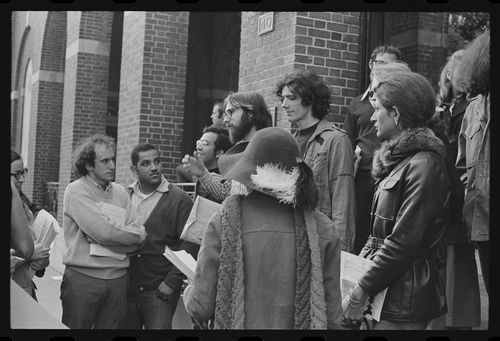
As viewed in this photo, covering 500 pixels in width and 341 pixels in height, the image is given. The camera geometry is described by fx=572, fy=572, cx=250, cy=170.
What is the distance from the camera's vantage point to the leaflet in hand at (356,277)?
10.1 feet

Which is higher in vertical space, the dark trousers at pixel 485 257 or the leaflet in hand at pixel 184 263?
the dark trousers at pixel 485 257

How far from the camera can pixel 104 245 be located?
4.51 m

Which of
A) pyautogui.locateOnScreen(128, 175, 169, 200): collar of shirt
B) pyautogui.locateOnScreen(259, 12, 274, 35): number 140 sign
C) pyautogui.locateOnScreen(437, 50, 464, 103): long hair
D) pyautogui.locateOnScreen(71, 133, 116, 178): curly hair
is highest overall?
pyautogui.locateOnScreen(259, 12, 274, 35): number 140 sign

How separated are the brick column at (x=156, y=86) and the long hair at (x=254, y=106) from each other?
15.5 ft

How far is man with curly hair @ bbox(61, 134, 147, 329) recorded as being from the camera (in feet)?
14.6

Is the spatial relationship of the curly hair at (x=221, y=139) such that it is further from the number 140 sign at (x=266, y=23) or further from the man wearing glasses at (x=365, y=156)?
the number 140 sign at (x=266, y=23)

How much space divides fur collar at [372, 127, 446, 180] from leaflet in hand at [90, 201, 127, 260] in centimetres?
226

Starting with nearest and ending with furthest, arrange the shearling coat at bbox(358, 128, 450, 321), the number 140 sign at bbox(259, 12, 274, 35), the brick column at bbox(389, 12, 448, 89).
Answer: the shearling coat at bbox(358, 128, 450, 321) → the number 140 sign at bbox(259, 12, 274, 35) → the brick column at bbox(389, 12, 448, 89)

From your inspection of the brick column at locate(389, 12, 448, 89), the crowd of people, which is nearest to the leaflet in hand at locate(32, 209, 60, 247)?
the crowd of people

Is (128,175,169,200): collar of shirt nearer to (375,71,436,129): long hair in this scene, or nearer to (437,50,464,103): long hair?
(375,71,436,129): long hair

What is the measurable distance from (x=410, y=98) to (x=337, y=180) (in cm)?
102

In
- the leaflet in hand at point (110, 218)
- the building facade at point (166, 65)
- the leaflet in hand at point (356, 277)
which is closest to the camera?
the leaflet in hand at point (356, 277)

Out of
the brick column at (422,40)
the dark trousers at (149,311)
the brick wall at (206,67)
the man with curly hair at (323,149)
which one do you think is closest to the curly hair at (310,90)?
the man with curly hair at (323,149)

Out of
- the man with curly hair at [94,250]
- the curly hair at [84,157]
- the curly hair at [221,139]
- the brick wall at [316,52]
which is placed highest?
the brick wall at [316,52]
